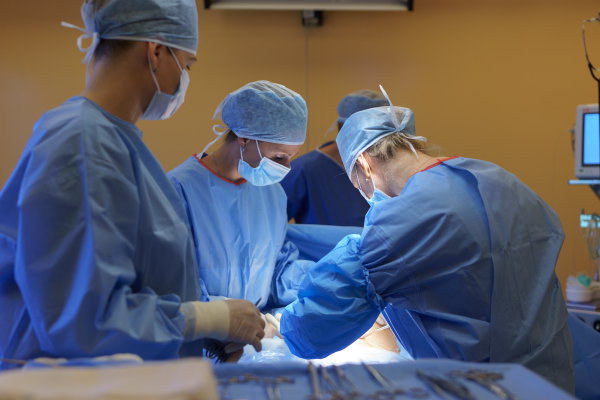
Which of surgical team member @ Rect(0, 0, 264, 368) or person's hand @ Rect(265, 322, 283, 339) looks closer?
surgical team member @ Rect(0, 0, 264, 368)

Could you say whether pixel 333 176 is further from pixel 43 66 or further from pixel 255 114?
pixel 43 66

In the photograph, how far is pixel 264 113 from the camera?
201 cm

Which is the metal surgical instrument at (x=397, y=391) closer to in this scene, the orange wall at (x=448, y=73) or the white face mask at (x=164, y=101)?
the white face mask at (x=164, y=101)

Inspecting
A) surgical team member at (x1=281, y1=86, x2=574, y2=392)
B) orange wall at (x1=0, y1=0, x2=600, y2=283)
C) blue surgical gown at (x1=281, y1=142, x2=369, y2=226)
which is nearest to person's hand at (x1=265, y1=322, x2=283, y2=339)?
surgical team member at (x1=281, y1=86, x2=574, y2=392)

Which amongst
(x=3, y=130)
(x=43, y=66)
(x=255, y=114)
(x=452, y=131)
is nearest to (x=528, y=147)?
(x=452, y=131)

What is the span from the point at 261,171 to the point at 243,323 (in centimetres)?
101

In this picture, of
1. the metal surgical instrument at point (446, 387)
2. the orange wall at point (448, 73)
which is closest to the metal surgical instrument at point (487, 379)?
the metal surgical instrument at point (446, 387)

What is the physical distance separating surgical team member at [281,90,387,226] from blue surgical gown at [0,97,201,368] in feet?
6.45

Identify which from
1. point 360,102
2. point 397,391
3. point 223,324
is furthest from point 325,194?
point 397,391

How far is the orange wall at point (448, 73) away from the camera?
3908 mm

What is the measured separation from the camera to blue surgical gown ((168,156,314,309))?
6.32ft

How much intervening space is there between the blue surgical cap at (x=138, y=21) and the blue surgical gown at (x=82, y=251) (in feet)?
0.59

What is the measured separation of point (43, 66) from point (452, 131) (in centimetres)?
334

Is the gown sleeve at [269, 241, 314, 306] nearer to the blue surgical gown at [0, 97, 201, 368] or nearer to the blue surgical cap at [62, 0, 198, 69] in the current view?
the blue surgical gown at [0, 97, 201, 368]
